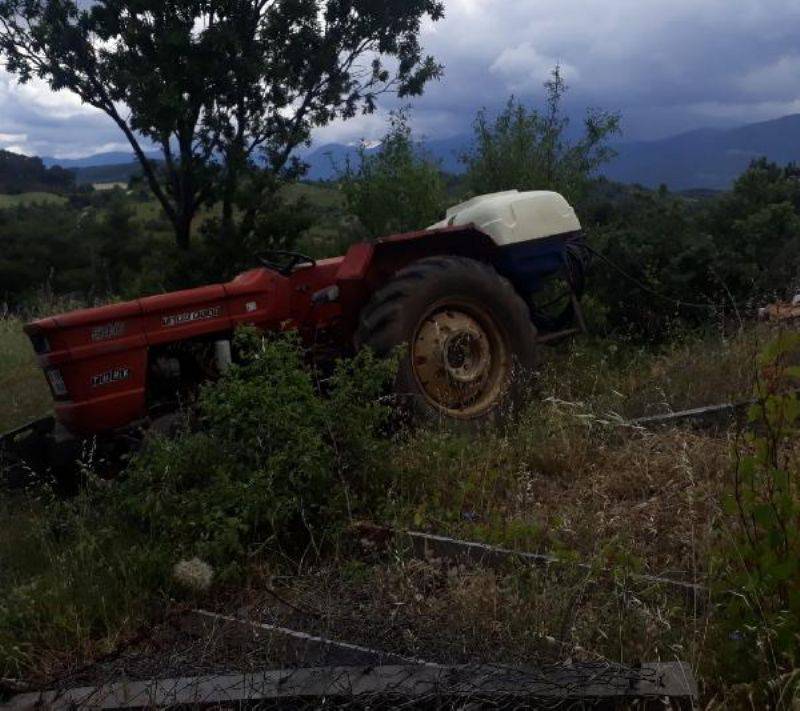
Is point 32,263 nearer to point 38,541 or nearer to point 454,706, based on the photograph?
point 38,541

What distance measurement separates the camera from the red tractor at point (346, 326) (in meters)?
5.65

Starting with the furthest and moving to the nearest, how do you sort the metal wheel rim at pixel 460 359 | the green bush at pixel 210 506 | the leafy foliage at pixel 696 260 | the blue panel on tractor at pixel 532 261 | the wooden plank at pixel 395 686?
1. the leafy foliage at pixel 696 260
2. the blue panel on tractor at pixel 532 261
3. the metal wheel rim at pixel 460 359
4. the green bush at pixel 210 506
5. the wooden plank at pixel 395 686

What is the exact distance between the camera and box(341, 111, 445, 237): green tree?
36.3 ft

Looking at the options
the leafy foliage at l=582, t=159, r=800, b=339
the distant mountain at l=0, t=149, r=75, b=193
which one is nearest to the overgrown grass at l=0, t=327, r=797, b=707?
the leafy foliage at l=582, t=159, r=800, b=339

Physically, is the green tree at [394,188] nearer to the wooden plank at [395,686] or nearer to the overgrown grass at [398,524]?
the overgrown grass at [398,524]

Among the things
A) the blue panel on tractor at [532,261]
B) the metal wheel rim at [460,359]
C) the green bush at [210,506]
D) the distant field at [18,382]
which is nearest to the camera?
the green bush at [210,506]

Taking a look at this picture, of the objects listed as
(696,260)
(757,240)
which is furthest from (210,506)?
(757,240)

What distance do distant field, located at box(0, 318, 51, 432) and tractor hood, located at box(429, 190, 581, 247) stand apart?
169 inches

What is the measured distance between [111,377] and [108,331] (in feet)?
0.89

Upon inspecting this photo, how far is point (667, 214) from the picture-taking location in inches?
409

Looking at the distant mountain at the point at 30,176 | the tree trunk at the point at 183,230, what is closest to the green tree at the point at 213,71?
the tree trunk at the point at 183,230

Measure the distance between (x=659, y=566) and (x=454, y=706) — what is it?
133 centimetres

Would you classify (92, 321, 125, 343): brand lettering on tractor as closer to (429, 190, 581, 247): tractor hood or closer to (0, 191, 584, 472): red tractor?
(0, 191, 584, 472): red tractor

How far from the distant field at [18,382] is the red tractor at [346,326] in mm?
2340
